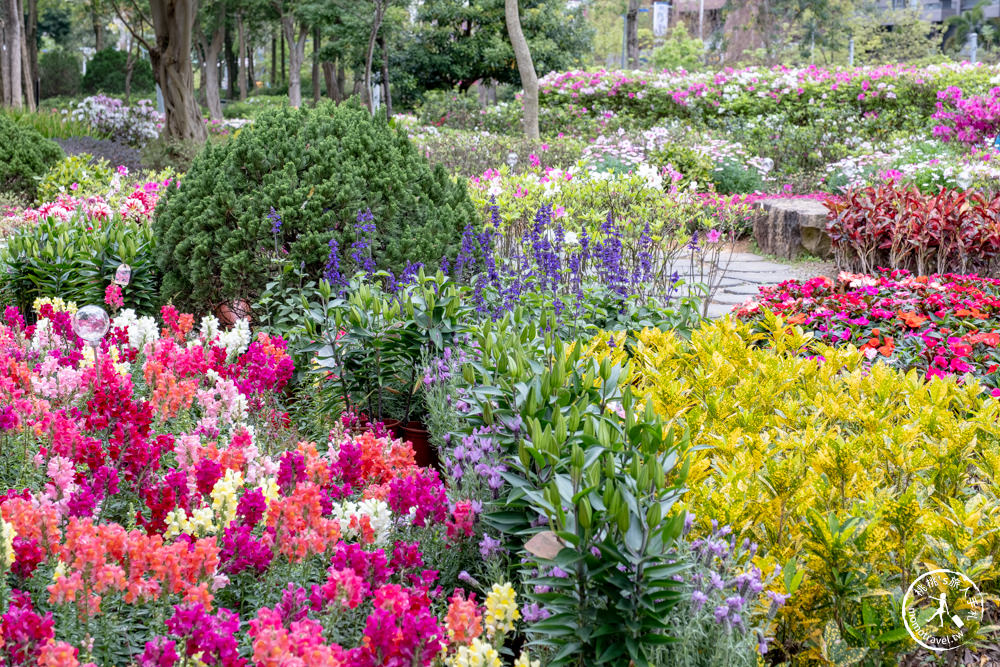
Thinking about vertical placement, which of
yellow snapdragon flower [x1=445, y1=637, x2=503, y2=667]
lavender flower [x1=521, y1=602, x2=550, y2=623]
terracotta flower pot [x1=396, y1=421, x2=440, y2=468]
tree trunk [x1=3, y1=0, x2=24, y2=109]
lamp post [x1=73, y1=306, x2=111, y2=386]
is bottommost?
terracotta flower pot [x1=396, y1=421, x2=440, y2=468]

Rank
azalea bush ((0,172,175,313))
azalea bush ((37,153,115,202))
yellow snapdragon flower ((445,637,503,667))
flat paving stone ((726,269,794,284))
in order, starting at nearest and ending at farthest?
yellow snapdragon flower ((445,637,503,667)) < azalea bush ((0,172,175,313)) < flat paving stone ((726,269,794,284)) < azalea bush ((37,153,115,202))

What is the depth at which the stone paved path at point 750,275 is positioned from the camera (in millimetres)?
6684

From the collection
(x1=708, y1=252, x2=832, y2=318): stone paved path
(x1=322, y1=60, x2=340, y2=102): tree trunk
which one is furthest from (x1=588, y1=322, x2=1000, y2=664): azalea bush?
(x1=322, y1=60, x2=340, y2=102): tree trunk

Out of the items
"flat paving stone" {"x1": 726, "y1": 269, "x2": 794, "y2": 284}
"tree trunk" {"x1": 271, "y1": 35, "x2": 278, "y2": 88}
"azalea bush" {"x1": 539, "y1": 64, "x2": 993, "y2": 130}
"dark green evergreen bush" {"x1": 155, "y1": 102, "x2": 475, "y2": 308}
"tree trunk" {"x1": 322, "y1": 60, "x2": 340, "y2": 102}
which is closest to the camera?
"dark green evergreen bush" {"x1": 155, "y1": 102, "x2": 475, "y2": 308}

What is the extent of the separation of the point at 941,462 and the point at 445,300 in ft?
6.40

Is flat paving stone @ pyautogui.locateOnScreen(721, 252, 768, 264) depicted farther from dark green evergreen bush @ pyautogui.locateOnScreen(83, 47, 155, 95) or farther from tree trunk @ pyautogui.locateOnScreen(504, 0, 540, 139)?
dark green evergreen bush @ pyautogui.locateOnScreen(83, 47, 155, 95)

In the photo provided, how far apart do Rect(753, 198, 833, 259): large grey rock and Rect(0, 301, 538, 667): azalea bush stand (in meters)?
6.48

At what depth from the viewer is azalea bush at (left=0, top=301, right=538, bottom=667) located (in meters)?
1.63

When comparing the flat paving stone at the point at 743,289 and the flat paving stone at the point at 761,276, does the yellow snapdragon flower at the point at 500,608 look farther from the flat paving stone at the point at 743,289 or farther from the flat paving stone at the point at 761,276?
the flat paving stone at the point at 761,276

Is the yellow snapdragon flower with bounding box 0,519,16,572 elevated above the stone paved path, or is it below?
above

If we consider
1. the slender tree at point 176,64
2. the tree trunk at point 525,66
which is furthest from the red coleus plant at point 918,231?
the slender tree at point 176,64

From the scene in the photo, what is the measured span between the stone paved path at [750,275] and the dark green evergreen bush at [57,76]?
39480 mm

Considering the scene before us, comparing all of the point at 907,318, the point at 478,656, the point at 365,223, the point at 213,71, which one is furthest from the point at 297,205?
the point at 213,71

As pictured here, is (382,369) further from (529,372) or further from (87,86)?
(87,86)
